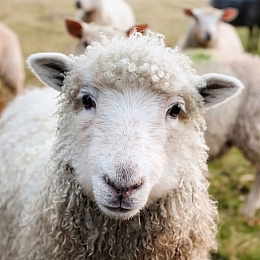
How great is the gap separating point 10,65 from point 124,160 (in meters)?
5.24

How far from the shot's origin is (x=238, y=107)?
167 inches

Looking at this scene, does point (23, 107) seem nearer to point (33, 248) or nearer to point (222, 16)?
point (33, 248)

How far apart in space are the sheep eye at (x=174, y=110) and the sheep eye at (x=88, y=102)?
344 millimetres

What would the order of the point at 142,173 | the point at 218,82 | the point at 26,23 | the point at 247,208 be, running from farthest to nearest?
the point at 26,23, the point at 247,208, the point at 218,82, the point at 142,173

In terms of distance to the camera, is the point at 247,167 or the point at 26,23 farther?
the point at 26,23

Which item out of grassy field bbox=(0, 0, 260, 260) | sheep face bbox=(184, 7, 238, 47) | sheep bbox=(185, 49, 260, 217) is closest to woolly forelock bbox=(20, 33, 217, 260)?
grassy field bbox=(0, 0, 260, 260)

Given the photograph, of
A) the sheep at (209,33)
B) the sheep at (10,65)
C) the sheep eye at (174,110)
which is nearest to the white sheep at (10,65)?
the sheep at (10,65)

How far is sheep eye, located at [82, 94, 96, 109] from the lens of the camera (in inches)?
84.7

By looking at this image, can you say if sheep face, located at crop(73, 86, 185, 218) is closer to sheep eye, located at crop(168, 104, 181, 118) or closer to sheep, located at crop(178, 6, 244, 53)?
sheep eye, located at crop(168, 104, 181, 118)

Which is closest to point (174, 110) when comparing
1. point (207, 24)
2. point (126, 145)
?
point (126, 145)

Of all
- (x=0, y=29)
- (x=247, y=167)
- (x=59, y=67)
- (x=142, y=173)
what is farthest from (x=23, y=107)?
(x=0, y=29)

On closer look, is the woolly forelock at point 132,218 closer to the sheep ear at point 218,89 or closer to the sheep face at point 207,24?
the sheep ear at point 218,89

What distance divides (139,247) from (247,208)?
8.13ft

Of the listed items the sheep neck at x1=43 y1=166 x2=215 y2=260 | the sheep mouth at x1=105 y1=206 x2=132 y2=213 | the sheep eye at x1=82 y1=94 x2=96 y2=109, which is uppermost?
the sheep eye at x1=82 y1=94 x2=96 y2=109
